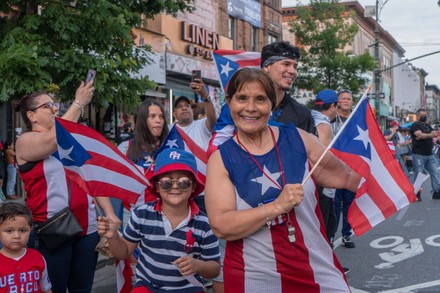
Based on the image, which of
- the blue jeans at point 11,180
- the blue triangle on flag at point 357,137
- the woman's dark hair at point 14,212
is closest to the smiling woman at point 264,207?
the blue triangle on flag at point 357,137

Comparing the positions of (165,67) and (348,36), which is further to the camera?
(348,36)

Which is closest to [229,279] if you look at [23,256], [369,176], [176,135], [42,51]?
[369,176]

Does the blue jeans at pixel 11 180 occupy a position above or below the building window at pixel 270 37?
below

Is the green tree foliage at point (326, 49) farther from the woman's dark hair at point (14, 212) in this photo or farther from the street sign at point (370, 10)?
the woman's dark hair at point (14, 212)

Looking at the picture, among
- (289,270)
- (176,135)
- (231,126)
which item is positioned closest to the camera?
(289,270)

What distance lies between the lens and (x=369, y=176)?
11.6ft

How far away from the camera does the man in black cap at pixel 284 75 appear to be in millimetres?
4426

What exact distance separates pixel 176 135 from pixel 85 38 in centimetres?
484

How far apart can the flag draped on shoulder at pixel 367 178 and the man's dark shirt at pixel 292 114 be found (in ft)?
3.42

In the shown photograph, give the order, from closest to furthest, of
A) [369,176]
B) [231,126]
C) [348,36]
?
[369,176] < [231,126] < [348,36]

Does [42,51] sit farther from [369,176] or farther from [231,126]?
[369,176]

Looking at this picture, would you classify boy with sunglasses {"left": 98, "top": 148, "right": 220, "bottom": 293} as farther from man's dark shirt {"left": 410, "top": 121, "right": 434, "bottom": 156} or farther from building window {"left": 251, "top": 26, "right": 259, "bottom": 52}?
building window {"left": 251, "top": 26, "right": 259, "bottom": 52}

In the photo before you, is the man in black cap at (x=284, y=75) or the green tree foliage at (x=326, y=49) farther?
the green tree foliage at (x=326, y=49)

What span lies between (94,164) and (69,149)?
209mm
